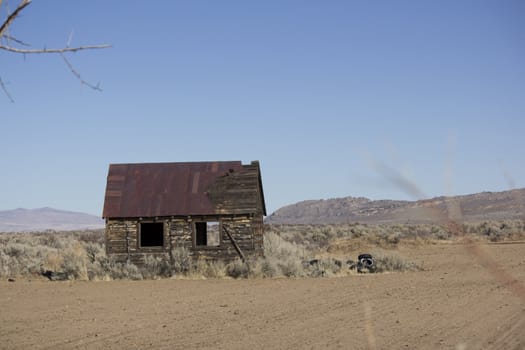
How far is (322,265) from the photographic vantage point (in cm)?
2362

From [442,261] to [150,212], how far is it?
13280mm

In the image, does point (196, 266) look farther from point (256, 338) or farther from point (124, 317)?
point (256, 338)

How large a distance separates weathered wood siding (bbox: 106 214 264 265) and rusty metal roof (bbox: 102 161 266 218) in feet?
0.99

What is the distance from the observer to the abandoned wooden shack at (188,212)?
901 inches

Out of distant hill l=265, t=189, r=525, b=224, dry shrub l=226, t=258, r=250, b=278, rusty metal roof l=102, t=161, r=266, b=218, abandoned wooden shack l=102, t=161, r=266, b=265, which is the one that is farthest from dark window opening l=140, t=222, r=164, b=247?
dry shrub l=226, t=258, r=250, b=278

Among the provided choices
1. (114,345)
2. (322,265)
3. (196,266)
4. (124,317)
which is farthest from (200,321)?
(322,265)

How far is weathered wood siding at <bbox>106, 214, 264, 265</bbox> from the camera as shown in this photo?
22891mm

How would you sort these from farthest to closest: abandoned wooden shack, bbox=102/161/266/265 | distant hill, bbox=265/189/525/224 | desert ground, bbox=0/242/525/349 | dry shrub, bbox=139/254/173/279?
1. abandoned wooden shack, bbox=102/161/266/265
2. dry shrub, bbox=139/254/173/279
3. desert ground, bbox=0/242/525/349
4. distant hill, bbox=265/189/525/224

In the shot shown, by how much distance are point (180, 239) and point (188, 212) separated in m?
1.03

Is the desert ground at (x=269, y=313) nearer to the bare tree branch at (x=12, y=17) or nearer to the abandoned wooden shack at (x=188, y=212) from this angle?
the abandoned wooden shack at (x=188, y=212)

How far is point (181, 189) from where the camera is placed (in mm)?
23969

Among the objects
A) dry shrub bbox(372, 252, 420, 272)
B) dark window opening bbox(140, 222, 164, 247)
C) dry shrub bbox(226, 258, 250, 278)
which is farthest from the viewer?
dark window opening bbox(140, 222, 164, 247)

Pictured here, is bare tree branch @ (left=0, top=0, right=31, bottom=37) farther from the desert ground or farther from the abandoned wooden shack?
the abandoned wooden shack

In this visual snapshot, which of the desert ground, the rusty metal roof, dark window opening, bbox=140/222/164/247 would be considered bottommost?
the desert ground
